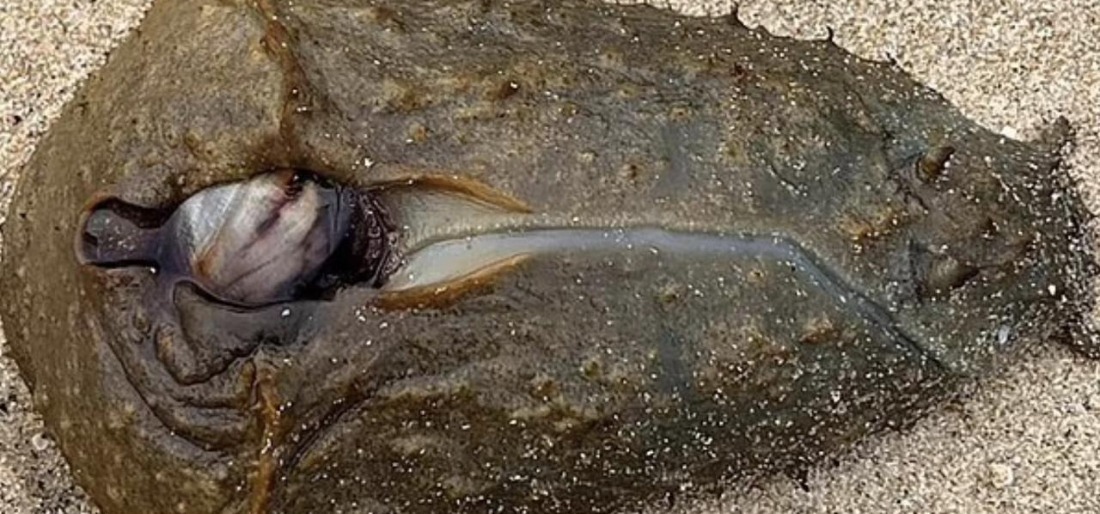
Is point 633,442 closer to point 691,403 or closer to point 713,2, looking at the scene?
point 691,403

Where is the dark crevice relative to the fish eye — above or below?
above

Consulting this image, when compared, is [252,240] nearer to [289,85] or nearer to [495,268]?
[289,85]

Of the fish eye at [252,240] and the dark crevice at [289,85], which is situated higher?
the dark crevice at [289,85]

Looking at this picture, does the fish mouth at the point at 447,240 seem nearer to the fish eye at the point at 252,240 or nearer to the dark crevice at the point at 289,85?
the fish eye at the point at 252,240

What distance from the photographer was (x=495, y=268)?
2980 mm

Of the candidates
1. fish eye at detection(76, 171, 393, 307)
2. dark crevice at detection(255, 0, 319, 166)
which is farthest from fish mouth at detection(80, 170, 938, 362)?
dark crevice at detection(255, 0, 319, 166)

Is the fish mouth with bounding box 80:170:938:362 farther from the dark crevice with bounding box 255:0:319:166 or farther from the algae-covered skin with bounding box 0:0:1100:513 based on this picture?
the dark crevice with bounding box 255:0:319:166

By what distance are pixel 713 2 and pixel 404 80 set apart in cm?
125

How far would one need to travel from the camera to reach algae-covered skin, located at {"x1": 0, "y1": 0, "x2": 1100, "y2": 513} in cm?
298

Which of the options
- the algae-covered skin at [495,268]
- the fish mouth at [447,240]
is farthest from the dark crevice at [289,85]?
the fish mouth at [447,240]

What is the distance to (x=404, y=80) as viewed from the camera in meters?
3.06

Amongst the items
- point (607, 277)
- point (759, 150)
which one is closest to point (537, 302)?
point (607, 277)

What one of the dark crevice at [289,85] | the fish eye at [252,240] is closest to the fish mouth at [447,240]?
the fish eye at [252,240]

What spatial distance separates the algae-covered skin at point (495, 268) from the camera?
298cm
